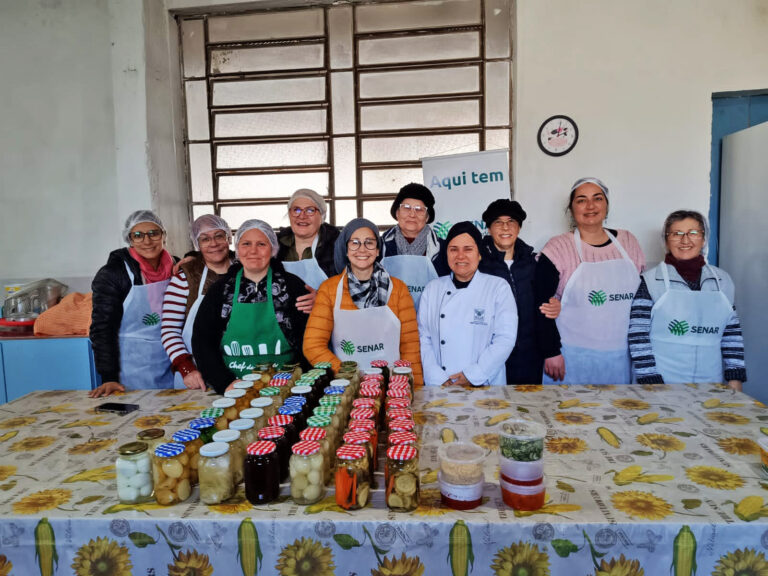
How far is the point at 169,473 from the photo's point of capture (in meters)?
1.15

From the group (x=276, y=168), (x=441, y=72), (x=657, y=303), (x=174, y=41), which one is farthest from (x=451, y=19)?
(x=657, y=303)

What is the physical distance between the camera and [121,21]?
4.29 metres

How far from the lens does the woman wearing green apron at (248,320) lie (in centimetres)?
233

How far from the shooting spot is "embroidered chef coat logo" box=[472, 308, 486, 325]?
241 centimetres

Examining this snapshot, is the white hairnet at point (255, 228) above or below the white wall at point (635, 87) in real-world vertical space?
below

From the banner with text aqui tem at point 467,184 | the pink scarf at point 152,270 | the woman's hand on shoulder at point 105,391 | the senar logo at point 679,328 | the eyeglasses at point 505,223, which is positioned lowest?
the woman's hand on shoulder at point 105,391

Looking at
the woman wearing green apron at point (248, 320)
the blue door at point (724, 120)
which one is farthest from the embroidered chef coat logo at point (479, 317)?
the blue door at point (724, 120)

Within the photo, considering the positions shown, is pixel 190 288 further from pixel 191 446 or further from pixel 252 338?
pixel 191 446

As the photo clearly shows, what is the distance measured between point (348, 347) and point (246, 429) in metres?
1.16

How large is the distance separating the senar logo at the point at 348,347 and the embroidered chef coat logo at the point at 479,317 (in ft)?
1.93

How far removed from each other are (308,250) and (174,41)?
9.73ft

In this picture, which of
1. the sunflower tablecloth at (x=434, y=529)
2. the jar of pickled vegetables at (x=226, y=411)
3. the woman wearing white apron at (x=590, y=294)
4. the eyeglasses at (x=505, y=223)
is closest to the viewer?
the sunflower tablecloth at (x=434, y=529)

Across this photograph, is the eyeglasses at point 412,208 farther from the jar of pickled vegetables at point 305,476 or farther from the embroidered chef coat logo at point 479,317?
the jar of pickled vegetables at point 305,476

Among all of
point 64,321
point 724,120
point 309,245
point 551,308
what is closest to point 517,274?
point 551,308
